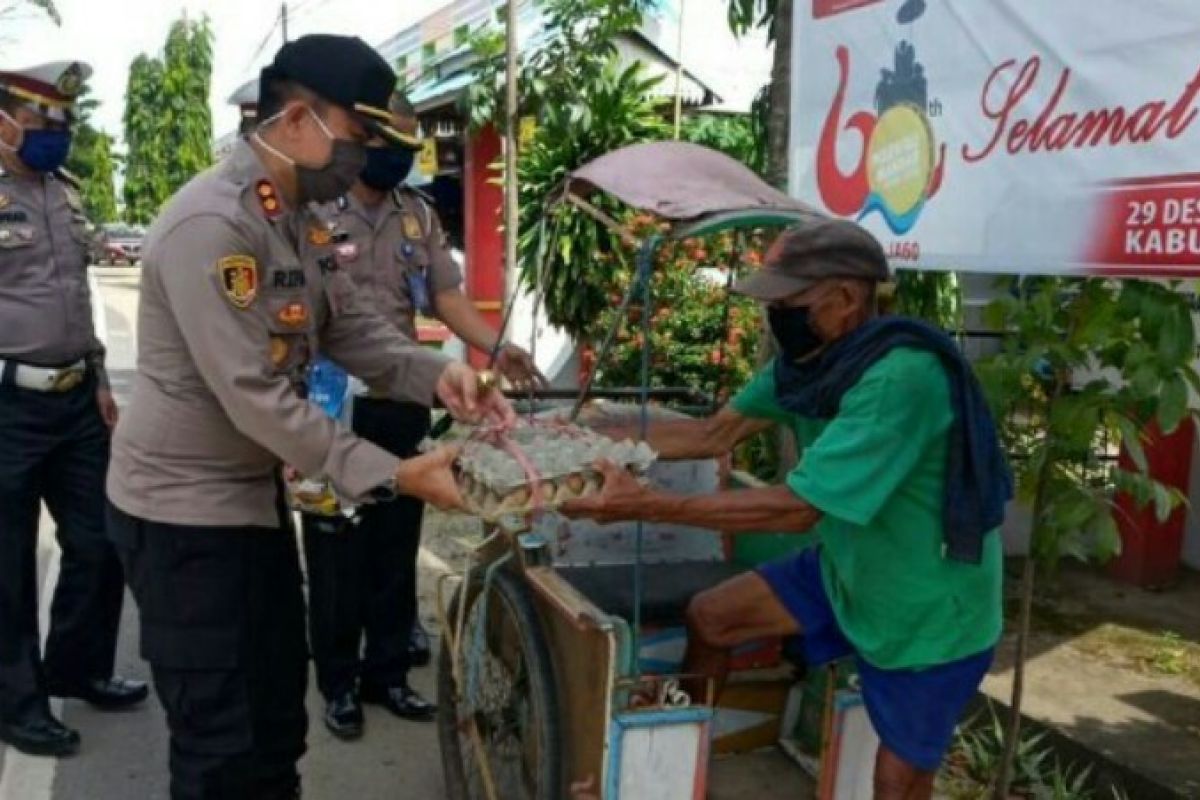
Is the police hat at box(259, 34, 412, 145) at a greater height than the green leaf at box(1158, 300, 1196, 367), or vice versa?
the police hat at box(259, 34, 412, 145)

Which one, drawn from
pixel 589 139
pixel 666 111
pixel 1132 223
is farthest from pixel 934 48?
pixel 666 111

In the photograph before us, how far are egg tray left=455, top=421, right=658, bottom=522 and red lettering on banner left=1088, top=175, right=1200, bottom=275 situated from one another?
111 cm

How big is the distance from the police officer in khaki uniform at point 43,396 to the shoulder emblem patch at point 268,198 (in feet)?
5.09

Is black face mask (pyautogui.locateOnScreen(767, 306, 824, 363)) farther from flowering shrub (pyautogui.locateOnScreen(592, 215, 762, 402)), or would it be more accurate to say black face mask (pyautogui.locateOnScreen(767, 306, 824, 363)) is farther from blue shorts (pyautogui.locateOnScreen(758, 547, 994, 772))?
flowering shrub (pyautogui.locateOnScreen(592, 215, 762, 402))

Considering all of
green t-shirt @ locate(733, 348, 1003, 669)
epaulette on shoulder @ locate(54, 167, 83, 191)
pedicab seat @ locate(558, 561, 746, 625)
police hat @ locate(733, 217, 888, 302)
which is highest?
epaulette on shoulder @ locate(54, 167, 83, 191)

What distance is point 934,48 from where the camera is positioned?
3268 mm

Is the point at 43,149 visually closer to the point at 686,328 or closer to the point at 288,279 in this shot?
the point at 288,279

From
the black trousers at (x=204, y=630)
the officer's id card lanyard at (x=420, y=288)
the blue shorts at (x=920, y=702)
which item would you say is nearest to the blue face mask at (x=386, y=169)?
the officer's id card lanyard at (x=420, y=288)

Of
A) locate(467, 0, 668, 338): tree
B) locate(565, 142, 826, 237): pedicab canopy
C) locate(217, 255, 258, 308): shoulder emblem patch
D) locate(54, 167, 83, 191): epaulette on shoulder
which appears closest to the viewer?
locate(217, 255, 258, 308): shoulder emblem patch

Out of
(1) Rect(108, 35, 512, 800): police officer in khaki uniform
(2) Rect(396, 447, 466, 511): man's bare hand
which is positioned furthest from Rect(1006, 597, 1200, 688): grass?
(2) Rect(396, 447, 466, 511): man's bare hand

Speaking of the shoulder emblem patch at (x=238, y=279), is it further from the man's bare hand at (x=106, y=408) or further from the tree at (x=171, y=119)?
the tree at (x=171, y=119)

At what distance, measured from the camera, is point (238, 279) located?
2285 mm

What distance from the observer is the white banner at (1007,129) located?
252 centimetres

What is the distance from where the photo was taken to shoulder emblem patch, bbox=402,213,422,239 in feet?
13.1
